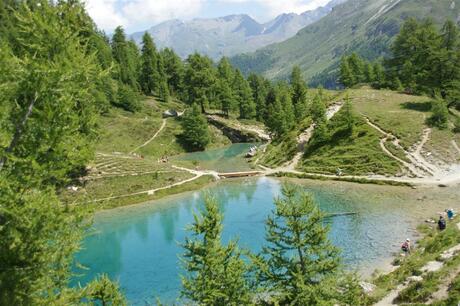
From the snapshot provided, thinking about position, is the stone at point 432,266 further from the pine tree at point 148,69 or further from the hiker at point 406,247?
the pine tree at point 148,69

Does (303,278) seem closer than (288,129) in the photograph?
Yes

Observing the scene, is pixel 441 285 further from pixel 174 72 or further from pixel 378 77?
pixel 174 72

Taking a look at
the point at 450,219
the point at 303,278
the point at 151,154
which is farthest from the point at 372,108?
the point at 303,278

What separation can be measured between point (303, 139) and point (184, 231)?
139ft

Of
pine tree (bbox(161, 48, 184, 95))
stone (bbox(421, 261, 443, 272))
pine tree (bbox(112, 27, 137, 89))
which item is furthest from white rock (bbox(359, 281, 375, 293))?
pine tree (bbox(161, 48, 184, 95))

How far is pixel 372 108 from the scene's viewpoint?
77.6 m

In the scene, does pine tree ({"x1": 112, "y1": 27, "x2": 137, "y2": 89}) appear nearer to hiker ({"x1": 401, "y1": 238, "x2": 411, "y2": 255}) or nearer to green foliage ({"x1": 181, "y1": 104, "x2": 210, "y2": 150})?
green foliage ({"x1": 181, "y1": 104, "x2": 210, "y2": 150})

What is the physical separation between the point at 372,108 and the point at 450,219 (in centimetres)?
4370

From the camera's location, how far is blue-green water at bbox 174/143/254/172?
80.3 m

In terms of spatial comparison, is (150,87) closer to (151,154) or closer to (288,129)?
(151,154)

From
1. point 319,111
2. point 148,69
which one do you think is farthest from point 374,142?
point 148,69

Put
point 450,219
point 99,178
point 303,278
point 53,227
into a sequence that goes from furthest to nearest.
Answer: point 99,178 < point 450,219 < point 303,278 < point 53,227

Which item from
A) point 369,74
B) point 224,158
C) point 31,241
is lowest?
point 224,158

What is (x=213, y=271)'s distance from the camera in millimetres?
20219
